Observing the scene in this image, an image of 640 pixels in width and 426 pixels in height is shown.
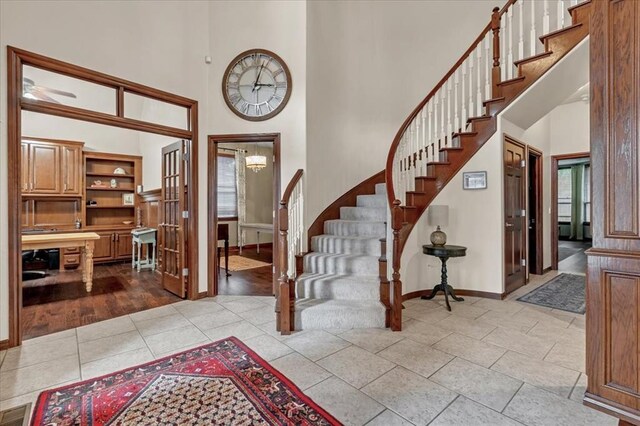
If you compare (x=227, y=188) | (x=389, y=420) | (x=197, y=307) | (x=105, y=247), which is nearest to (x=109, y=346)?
(x=197, y=307)

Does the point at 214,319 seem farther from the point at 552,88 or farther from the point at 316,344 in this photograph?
the point at 552,88

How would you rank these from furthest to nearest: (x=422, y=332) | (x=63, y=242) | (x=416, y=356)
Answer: (x=63, y=242), (x=422, y=332), (x=416, y=356)

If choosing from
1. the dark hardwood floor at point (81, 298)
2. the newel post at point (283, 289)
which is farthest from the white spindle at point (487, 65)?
the dark hardwood floor at point (81, 298)

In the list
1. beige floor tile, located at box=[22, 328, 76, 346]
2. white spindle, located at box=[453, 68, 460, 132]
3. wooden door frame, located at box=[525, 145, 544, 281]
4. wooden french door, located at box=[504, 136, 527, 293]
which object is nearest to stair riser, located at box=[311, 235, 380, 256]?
wooden french door, located at box=[504, 136, 527, 293]

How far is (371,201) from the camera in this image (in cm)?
452

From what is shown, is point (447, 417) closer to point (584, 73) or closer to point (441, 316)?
point (441, 316)

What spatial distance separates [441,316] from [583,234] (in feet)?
33.9

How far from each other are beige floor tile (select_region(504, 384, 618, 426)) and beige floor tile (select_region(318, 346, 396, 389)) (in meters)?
0.79

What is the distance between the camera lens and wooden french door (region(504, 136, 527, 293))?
4.04 m

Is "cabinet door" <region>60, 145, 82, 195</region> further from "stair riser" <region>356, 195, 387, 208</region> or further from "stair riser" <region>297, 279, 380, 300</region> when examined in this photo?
"stair riser" <region>356, 195, 387, 208</region>

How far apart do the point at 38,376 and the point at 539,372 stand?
3.64 meters

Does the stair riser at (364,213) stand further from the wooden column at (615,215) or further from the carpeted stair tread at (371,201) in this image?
the wooden column at (615,215)

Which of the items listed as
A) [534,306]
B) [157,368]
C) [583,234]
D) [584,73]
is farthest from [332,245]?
[583,234]

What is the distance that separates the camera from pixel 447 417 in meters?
1.71
